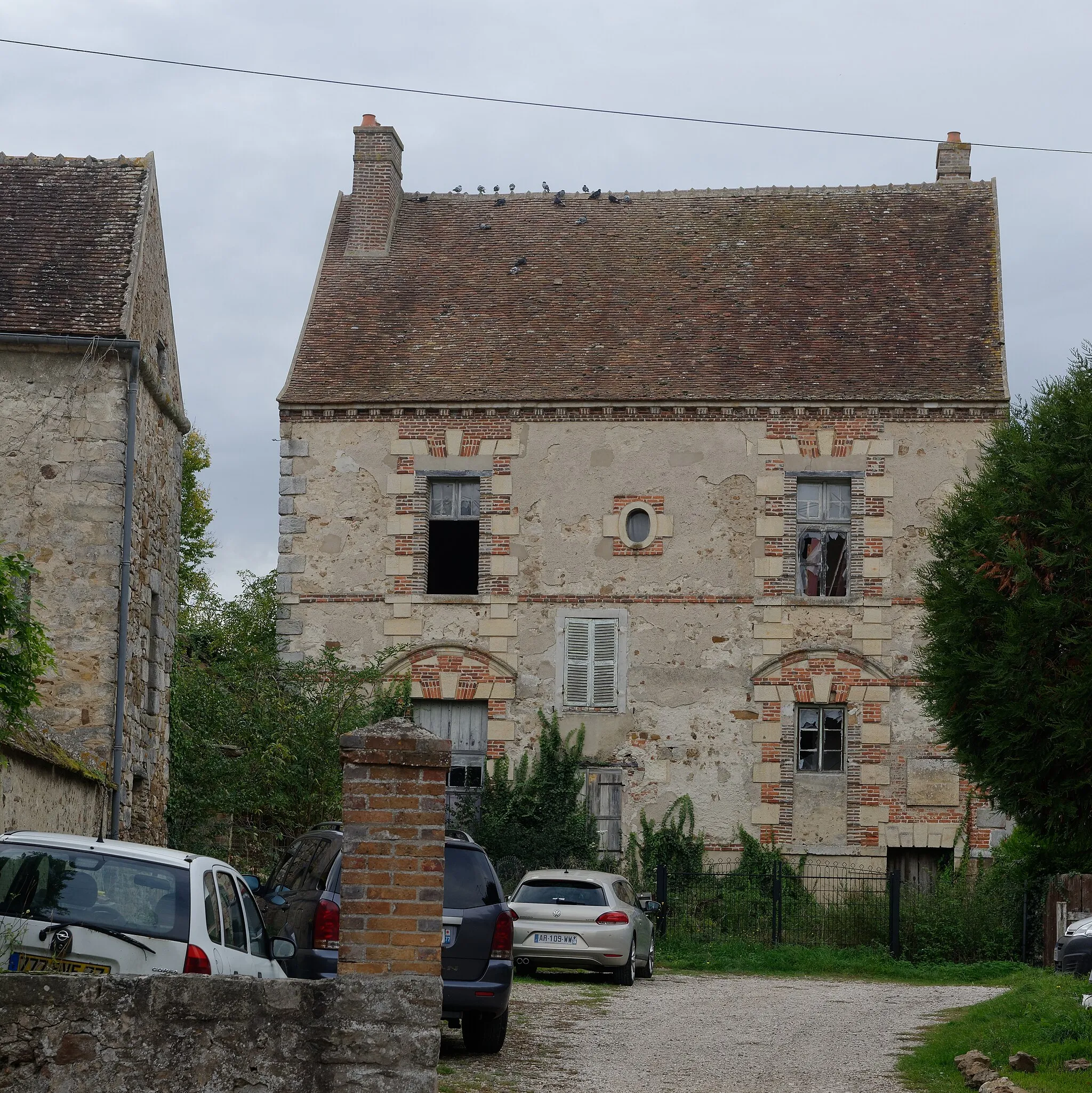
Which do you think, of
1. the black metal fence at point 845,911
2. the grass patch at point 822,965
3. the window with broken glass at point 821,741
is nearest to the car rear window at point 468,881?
the grass patch at point 822,965

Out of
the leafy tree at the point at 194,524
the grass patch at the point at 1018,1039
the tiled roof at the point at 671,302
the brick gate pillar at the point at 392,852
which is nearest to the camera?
the brick gate pillar at the point at 392,852

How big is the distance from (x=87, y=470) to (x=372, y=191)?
13475 millimetres

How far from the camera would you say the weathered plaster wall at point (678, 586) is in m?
25.8

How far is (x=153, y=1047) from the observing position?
Result: 7051 millimetres

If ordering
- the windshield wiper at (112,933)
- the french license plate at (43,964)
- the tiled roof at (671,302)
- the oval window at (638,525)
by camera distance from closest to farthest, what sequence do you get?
the french license plate at (43,964)
the windshield wiper at (112,933)
the oval window at (638,525)
the tiled roof at (671,302)

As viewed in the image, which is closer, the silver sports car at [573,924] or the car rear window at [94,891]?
the car rear window at [94,891]

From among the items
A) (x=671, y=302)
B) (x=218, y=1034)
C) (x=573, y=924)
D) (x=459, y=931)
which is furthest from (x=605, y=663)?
Result: (x=218, y=1034)

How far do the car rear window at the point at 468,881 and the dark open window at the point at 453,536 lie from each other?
13992 mm

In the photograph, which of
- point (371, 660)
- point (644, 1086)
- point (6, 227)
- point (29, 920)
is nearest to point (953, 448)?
point (371, 660)

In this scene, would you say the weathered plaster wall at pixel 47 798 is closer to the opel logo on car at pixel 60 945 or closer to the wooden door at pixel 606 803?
the opel logo on car at pixel 60 945

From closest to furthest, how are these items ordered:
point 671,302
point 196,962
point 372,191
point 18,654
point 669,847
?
point 196,962 → point 18,654 → point 669,847 → point 671,302 → point 372,191

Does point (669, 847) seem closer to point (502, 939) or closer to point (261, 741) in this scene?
point (261, 741)

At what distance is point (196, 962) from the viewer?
30.0ft

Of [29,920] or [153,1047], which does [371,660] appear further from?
[153,1047]
